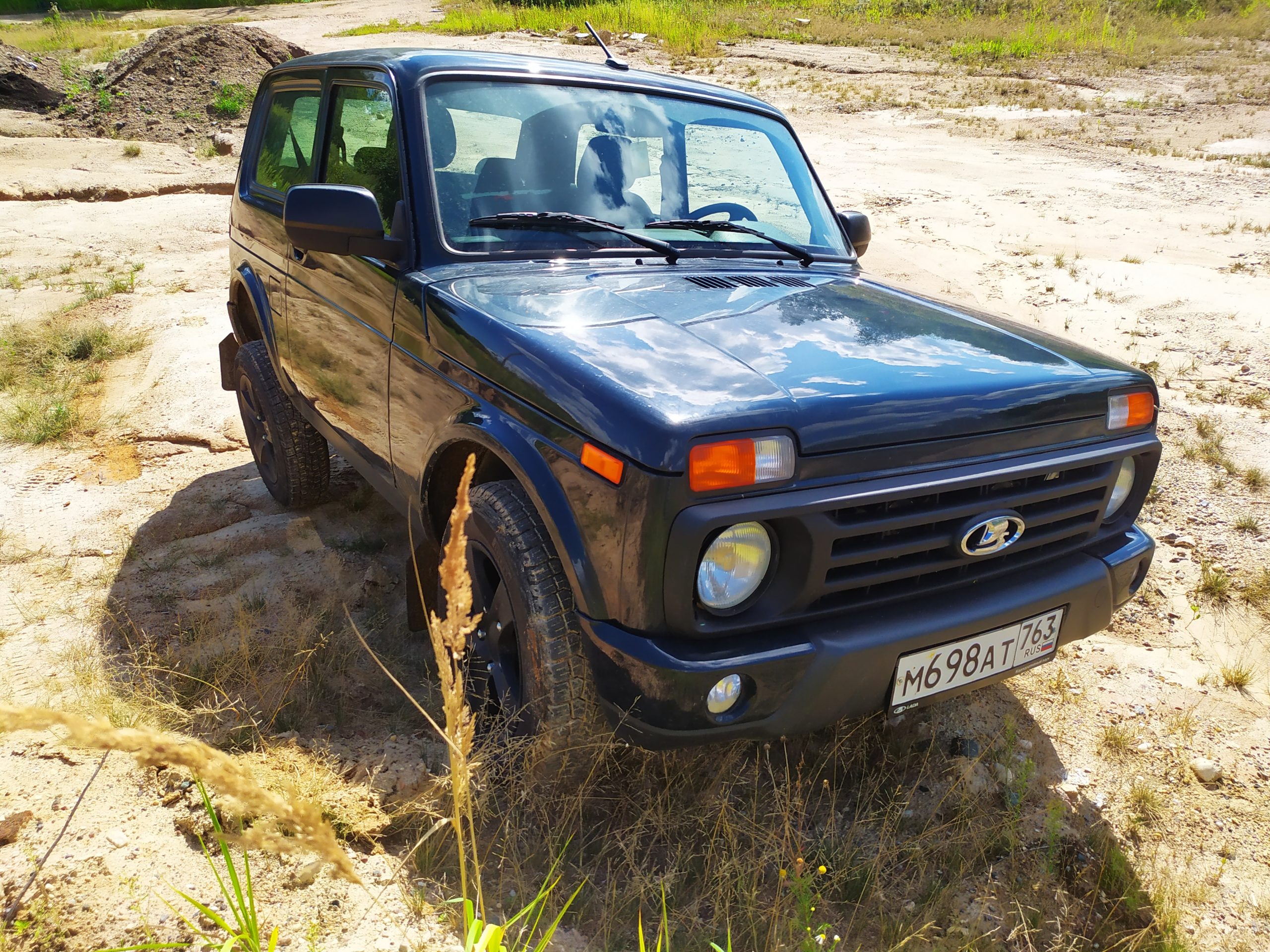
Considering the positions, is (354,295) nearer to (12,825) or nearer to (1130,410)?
(12,825)

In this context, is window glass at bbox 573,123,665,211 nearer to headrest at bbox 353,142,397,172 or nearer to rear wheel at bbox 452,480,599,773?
headrest at bbox 353,142,397,172

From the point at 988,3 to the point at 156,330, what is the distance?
102 feet

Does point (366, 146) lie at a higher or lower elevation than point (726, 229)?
higher

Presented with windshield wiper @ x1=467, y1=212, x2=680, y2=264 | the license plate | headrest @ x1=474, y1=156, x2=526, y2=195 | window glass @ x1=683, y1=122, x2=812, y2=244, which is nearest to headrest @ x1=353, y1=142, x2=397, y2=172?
headrest @ x1=474, y1=156, x2=526, y2=195

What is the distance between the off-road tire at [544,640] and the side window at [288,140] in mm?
2128

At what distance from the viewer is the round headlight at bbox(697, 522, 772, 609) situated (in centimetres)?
195

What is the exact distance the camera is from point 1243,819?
8.71 feet

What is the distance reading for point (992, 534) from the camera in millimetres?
2197

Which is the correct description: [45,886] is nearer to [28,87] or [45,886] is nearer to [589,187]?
[589,187]

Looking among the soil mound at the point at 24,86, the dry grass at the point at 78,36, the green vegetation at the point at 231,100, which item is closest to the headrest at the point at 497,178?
the green vegetation at the point at 231,100

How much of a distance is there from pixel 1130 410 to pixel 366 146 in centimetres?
254

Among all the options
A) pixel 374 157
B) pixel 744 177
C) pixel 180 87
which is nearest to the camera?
pixel 374 157

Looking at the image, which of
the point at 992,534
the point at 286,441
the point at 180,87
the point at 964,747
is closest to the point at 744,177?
the point at 992,534

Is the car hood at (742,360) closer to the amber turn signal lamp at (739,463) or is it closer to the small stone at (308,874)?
the amber turn signal lamp at (739,463)
